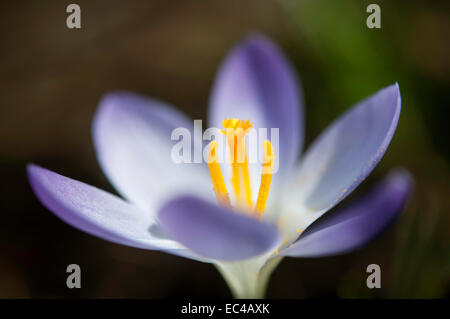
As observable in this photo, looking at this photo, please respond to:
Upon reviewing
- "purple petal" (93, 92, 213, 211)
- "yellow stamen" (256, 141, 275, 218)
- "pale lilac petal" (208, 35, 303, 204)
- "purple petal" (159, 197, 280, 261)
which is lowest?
"purple petal" (159, 197, 280, 261)

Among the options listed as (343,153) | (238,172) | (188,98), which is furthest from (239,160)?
(188,98)

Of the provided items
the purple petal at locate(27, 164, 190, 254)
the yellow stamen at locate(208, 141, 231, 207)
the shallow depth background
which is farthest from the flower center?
the shallow depth background

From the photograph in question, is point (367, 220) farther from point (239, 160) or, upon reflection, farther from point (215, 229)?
point (239, 160)

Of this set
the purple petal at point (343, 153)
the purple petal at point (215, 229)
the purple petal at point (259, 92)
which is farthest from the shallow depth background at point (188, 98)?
the purple petal at point (215, 229)

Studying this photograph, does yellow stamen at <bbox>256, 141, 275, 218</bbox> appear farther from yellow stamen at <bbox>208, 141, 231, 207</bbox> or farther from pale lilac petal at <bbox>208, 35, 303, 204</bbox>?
pale lilac petal at <bbox>208, 35, 303, 204</bbox>

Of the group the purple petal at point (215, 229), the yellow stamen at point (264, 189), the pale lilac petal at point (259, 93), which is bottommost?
the purple petal at point (215, 229)

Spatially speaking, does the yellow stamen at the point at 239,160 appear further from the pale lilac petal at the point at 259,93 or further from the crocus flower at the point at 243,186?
the pale lilac petal at the point at 259,93

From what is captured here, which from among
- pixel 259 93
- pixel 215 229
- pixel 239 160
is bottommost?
pixel 215 229

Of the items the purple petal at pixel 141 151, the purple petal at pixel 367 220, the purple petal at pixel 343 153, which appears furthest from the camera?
the purple petal at pixel 141 151
